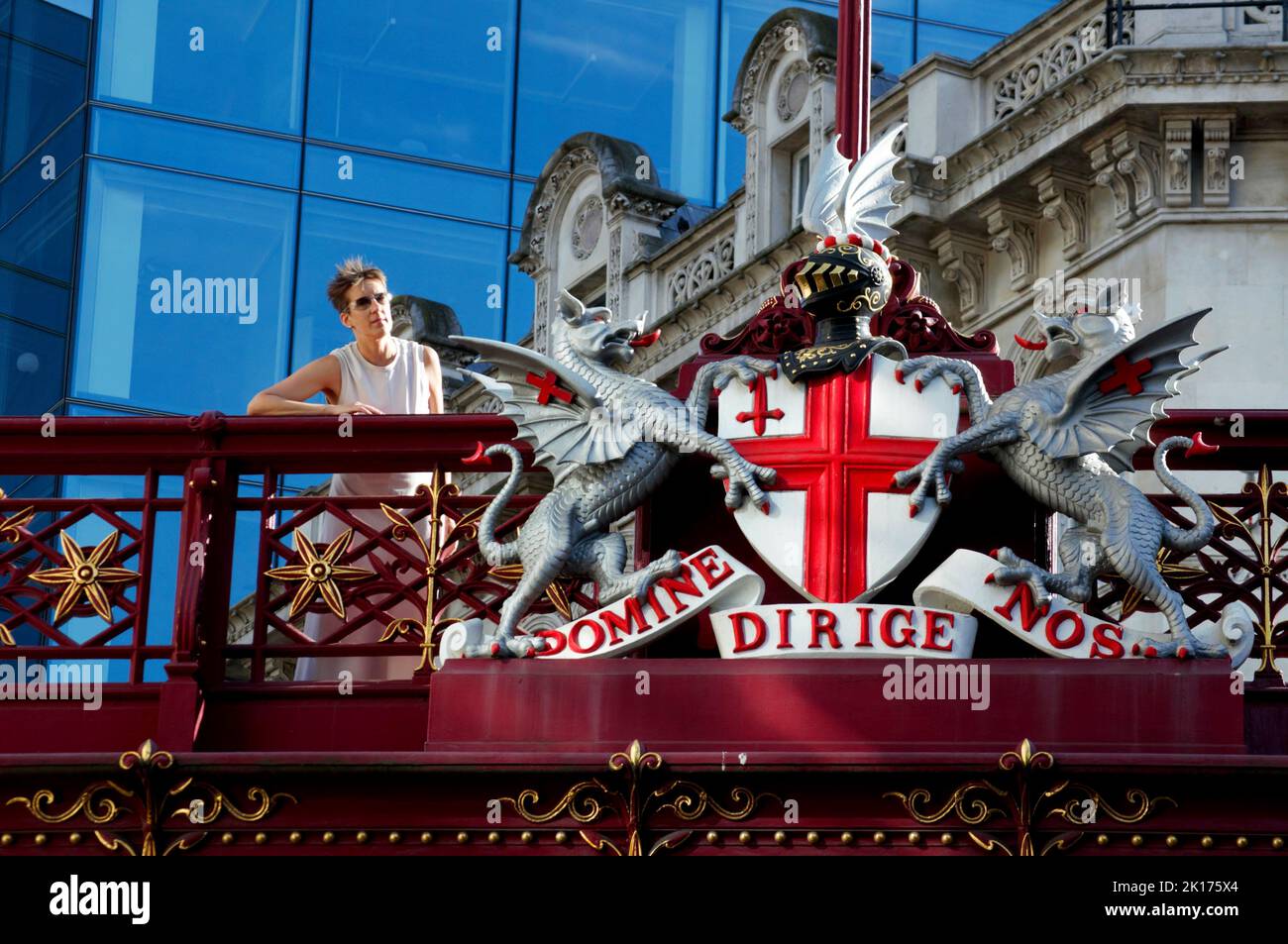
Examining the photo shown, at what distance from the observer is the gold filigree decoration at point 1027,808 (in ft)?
31.2

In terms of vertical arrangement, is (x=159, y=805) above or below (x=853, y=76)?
below

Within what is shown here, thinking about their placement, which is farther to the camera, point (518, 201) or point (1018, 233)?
point (518, 201)

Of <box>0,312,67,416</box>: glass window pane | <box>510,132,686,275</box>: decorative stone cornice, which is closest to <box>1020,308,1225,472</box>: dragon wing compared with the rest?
<box>510,132,686,275</box>: decorative stone cornice

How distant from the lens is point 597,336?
35.0 feet

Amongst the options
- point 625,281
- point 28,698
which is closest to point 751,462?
point 28,698

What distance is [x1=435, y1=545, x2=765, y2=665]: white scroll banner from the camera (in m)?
9.99

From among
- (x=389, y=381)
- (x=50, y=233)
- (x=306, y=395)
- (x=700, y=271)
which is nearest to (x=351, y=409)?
(x=306, y=395)

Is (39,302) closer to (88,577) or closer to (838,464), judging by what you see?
(88,577)

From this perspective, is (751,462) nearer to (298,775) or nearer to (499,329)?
(298,775)

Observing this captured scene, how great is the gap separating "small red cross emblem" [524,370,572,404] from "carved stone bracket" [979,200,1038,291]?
1440 cm

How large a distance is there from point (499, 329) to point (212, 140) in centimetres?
464

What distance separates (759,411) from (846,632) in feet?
3.18

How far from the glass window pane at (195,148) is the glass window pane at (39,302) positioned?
1843 mm

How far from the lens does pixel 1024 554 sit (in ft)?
34.7
